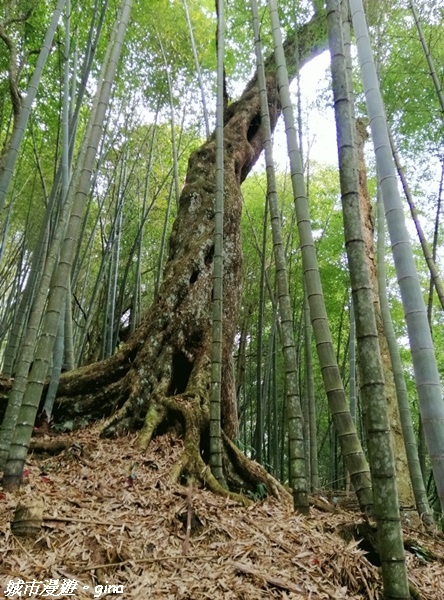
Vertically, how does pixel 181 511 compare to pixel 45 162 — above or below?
below

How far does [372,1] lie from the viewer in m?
4.39

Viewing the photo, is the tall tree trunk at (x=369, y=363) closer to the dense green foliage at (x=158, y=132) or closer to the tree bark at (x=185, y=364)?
the tree bark at (x=185, y=364)

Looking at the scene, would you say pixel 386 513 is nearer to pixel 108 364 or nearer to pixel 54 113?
pixel 108 364

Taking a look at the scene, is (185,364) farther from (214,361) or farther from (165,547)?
(165,547)

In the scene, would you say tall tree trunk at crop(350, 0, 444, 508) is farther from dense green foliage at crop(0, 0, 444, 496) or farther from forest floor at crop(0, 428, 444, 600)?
dense green foliage at crop(0, 0, 444, 496)

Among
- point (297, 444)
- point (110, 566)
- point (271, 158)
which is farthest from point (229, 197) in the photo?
point (110, 566)

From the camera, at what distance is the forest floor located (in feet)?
4.68

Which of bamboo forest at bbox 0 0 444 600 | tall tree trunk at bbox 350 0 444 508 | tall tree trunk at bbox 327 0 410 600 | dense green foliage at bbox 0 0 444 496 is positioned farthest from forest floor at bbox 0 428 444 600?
dense green foliage at bbox 0 0 444 496

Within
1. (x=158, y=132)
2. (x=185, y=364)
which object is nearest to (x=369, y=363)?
(x=185, y=364)

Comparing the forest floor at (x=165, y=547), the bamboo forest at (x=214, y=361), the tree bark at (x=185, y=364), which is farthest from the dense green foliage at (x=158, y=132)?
the forest floor at (x=165, y=547)

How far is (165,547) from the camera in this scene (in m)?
1.71

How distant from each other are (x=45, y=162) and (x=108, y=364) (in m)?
4.14

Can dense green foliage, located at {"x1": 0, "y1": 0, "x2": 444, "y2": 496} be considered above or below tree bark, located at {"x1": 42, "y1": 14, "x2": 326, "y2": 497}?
above

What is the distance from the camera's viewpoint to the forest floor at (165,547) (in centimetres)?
143
